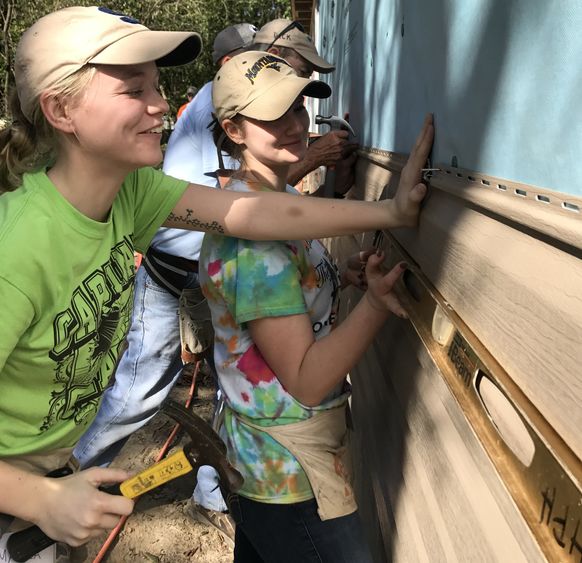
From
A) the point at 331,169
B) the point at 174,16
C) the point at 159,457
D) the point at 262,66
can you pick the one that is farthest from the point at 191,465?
the point at 174,16

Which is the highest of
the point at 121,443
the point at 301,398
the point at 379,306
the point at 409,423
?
the point at 379,306

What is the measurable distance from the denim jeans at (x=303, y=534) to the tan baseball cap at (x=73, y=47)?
126 centimetres

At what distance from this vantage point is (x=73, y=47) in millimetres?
1292

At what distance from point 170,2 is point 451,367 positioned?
1952 centimetres

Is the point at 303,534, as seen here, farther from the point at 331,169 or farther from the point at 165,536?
the point at 165,536

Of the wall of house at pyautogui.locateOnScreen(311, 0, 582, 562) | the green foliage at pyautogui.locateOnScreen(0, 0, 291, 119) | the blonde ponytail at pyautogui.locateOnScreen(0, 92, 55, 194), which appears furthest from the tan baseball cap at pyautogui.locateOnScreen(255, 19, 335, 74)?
the green foliage at pyautogui.locateOnScreen(0, 0, 291, 119)

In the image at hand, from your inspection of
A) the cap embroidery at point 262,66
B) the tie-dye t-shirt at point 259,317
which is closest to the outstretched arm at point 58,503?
the tie-dye t-shirt at point 259,317

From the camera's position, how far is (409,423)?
1.77 meters

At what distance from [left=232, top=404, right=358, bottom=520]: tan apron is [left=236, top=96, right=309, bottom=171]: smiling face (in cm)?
78

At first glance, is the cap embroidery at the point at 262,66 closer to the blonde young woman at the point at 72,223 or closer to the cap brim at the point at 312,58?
the blonde young woman at the point at 72,223

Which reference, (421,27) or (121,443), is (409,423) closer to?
(421,27)

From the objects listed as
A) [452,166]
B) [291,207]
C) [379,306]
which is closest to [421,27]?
[452,166]

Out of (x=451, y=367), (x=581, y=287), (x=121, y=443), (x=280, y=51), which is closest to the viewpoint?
(x=581, y=287)

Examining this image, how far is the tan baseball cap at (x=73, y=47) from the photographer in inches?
50.8
